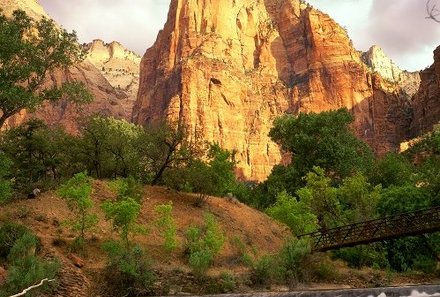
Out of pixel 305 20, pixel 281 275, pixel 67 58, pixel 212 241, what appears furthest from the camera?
pixel 305 20

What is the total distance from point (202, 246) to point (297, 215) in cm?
Answer: 883

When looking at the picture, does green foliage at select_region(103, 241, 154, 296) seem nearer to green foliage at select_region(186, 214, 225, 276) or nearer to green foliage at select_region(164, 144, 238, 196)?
green foliage at select_region(186, 214, 225, 276)

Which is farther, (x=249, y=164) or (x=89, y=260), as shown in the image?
(x=249, y=164)

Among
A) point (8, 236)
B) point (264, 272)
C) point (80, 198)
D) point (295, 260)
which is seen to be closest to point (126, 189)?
point (80, 198)

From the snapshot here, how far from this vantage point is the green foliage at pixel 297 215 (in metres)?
30.8

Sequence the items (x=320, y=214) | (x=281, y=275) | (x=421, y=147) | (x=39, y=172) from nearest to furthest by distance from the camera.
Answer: (x=281, y=275) → (x=320, y=214) → (x=39, y=172) → (x=421, y=147)

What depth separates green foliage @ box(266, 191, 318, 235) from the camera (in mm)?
30844

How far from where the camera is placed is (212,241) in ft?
80.4

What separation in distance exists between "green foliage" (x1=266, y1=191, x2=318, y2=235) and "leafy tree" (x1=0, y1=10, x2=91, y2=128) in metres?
14.9

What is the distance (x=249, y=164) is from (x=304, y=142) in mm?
73830

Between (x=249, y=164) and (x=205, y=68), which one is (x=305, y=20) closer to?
(x=205, y=68)

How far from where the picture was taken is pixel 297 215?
1237 inches

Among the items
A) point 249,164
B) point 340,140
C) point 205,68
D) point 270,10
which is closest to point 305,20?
point 270,10

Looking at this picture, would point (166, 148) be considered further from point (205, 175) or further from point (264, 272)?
point (264, 272)
